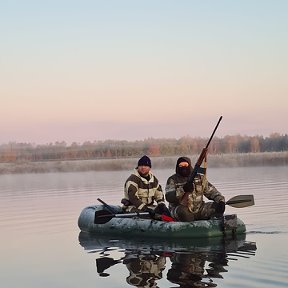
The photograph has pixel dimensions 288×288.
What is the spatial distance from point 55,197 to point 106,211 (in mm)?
11234

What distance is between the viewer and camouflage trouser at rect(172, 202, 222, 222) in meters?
12.5

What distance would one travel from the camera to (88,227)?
14.9 m

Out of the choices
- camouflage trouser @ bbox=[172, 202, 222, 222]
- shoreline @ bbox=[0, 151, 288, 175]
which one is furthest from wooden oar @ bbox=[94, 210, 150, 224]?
shoreline @ bbox=[0, 151, 288, 175]

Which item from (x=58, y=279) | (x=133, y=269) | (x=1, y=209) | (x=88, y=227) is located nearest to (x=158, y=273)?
(x=133, y=269)

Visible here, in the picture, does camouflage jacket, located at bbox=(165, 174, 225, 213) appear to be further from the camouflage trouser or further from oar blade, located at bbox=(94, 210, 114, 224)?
oar blade, located at bbox=(94, 210, 114, 224)

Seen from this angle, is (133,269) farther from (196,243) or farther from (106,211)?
(106,211)

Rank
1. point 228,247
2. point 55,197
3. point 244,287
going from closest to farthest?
point 244,287, point 228,247, point 55,197

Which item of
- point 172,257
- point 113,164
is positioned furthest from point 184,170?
point 113,164

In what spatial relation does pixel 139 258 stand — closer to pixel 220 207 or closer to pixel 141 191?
pixel 220 207

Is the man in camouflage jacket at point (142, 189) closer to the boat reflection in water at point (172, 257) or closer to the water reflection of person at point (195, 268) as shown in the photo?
the boat reflection in water at point (172, 257)

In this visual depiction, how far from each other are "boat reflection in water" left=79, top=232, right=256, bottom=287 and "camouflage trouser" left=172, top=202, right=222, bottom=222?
51 centimetres

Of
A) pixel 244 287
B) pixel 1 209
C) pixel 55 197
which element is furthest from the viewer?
pixel 55 197

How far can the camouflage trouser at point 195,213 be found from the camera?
1255 cm

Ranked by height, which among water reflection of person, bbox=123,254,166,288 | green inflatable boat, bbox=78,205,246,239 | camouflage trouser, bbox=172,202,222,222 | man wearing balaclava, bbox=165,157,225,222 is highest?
man wearing balaclava, bbox=165,157,225,222
